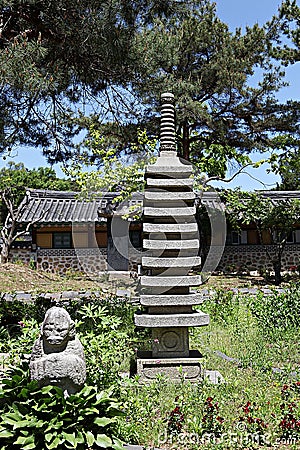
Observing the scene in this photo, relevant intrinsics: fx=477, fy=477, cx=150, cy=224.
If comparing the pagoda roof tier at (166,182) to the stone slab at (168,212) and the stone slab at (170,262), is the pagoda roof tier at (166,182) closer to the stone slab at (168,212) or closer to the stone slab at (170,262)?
the stone slab at (168,212)

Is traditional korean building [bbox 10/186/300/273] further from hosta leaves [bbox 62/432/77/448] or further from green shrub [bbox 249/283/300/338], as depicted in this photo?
hosta leaves [bbox 62/432/77/448]

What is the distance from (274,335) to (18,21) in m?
7.33

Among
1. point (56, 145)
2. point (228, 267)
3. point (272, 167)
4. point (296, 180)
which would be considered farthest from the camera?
point (228, 267)

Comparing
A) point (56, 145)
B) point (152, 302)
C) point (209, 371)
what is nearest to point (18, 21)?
point (56, 145)

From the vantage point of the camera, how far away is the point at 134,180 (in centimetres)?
1642

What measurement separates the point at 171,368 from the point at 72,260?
17.2 metres

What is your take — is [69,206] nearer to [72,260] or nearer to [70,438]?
[72,260]

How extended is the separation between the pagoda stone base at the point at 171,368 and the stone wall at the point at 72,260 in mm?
16431

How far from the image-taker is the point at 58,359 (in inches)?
175

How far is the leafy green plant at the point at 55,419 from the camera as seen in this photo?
401 centimetres

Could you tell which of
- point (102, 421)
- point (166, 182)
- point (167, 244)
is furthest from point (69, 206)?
point (102, 421)

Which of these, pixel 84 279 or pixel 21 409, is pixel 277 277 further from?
pixel 21 409

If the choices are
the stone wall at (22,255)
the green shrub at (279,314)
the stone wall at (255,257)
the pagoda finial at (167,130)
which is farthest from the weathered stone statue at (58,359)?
the stone wall at (255,257)

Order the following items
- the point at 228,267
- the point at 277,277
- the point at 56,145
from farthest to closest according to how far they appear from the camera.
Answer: the point at 228,267 → the point at 277,277 → the point at 56,145
